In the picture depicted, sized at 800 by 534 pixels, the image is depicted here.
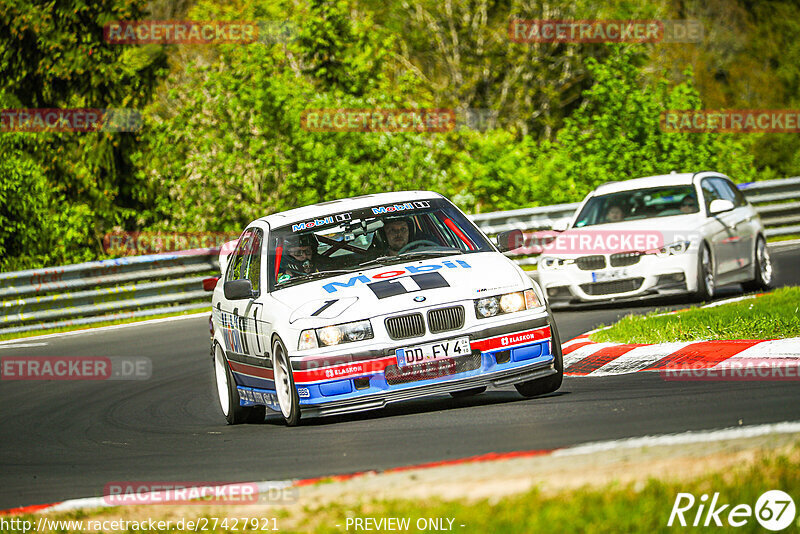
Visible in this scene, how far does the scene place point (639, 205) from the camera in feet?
49.0

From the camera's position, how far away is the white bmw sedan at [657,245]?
13672 mm

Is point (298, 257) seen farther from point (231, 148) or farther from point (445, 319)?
point (231, 148)

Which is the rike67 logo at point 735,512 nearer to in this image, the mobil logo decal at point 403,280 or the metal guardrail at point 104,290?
the mobil logo decal at point 403,280

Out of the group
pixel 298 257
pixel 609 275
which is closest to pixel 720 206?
pixel 609 275

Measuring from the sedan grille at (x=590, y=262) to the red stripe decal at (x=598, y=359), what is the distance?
4084 millimetres

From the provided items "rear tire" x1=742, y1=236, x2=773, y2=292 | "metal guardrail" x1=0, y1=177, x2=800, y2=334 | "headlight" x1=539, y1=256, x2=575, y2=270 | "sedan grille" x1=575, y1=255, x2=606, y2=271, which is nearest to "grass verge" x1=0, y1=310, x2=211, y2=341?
"metal guardrail" x1=0, y1=177, x2=800, y2=334

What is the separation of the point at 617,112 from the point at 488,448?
18.6 metres

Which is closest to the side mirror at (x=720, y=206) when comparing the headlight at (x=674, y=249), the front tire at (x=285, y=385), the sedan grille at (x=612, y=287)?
the headlight at (x=674, y=249)

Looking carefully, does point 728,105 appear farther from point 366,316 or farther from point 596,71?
point 366,316

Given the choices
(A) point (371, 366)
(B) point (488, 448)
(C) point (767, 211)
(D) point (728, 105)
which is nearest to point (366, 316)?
(A) point (371, 366)

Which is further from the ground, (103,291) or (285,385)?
(285,385)

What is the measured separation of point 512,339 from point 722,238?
710 cm

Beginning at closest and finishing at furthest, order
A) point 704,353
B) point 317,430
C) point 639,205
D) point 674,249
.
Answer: point 317,430
point 704,353
point 674,249
point 639,205

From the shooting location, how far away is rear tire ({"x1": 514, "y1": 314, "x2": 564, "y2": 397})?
803cm
